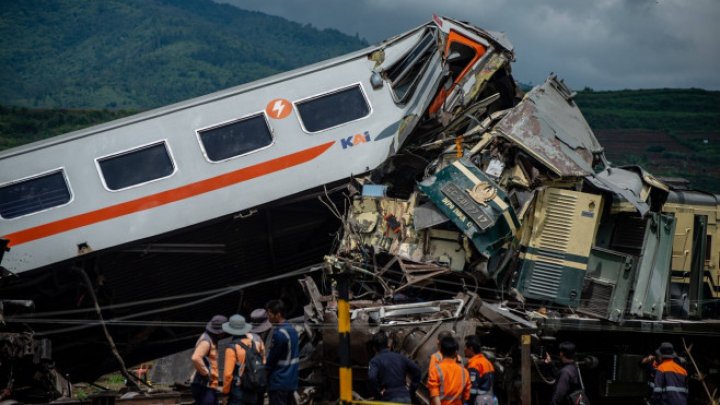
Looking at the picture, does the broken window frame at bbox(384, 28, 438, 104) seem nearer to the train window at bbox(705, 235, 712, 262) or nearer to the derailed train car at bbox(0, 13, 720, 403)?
the derailed train car at bbox(0, 13, 720, 403)

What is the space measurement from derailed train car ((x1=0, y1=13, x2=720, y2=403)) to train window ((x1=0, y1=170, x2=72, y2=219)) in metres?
0.03

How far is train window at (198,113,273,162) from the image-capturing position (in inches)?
497

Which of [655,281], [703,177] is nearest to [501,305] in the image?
[655,281]

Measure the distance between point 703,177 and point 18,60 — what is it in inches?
2991

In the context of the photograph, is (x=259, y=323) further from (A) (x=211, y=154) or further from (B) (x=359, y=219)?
(A) (x=211, y=154)

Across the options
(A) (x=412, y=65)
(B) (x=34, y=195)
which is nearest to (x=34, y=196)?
(B) (x=34, y=195)

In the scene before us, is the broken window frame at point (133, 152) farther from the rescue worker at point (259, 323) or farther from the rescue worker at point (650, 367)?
the rescue worker at point (650, 367)

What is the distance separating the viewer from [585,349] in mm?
12500

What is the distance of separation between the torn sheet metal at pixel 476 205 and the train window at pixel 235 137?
2736mm

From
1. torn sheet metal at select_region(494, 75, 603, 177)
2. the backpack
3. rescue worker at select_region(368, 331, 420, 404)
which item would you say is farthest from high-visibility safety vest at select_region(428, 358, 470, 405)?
torn sheet metal at select_region(494, 75, 603, 177)

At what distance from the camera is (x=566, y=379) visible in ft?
33.1

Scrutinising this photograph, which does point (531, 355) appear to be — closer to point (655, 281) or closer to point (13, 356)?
point (655, 281)

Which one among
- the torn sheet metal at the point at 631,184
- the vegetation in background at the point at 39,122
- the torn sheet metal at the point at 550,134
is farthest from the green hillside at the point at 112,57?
the torn sheet metal at the point at 631,184

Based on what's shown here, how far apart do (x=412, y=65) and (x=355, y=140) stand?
1560 millimetres
